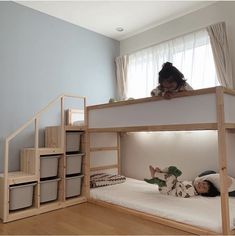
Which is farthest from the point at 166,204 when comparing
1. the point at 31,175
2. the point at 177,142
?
the point at 31,175

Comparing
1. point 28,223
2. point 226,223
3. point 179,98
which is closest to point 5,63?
point 28,223

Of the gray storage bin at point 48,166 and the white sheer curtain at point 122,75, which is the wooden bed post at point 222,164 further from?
the white sheer curtain at point 122,75

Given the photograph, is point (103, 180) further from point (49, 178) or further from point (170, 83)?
point (170, 83)

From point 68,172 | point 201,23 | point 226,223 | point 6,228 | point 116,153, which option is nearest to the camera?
point 226,223

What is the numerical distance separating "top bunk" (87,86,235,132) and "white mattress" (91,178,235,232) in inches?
31.0

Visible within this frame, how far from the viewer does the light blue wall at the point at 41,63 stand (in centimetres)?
309

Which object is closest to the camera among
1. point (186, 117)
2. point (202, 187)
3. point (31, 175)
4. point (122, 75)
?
point (186, 117)

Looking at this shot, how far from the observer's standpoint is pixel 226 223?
1.87 m

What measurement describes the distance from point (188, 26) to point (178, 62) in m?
0.53

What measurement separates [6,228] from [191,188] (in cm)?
198

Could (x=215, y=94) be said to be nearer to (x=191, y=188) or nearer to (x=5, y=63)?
(x=191, y=188)

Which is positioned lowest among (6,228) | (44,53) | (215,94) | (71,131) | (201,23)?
(6,228)

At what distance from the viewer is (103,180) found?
342 centimetres

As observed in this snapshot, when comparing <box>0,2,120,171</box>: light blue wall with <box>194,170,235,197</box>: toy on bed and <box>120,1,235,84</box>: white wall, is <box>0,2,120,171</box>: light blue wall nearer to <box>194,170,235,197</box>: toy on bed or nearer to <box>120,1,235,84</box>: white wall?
<box>120,1,235,84</box>: white wall
